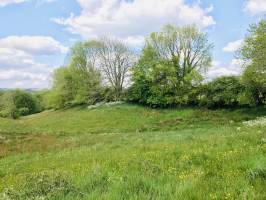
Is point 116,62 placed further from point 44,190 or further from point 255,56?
point 44,190

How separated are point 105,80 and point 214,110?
94.8 ft

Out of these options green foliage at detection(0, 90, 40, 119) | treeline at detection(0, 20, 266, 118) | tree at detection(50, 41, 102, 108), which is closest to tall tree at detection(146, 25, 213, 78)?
treeline at detection(0, 20, 266, 118)

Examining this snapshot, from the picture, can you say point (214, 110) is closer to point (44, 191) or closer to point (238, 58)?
point (238, 58)

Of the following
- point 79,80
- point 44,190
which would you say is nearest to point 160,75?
point 79,80

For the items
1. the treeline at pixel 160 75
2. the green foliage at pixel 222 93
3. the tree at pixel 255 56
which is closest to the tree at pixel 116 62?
the treeline at pixel 160 75

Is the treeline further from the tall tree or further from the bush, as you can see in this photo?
the bush

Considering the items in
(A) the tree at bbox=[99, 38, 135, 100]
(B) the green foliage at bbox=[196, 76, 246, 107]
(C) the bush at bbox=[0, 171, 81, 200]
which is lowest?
(C) the bush at bbox=[0, 171, 81, 200]

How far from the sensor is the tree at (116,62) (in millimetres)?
63906

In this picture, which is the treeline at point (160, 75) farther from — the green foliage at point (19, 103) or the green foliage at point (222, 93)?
the green foliage at point (19, 103)

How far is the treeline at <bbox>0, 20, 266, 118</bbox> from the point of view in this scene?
3762cm

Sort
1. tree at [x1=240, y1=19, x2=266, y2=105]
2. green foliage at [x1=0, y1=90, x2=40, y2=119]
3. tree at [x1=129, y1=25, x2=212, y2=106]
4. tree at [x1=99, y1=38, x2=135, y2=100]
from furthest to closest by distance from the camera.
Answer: green foliage at [x1=0, y1=90, x2=40, y2=119] → tree at [x1=99, y1=38, x2=135, y2=100] → tree at [x1=129, y1=25, x2=212, y2=106] → tree at [x1=240, y1=19, x2=266, y2=105]

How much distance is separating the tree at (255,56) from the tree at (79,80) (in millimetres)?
36110

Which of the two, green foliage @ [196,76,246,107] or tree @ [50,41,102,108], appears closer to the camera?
green foliage @ [196,76,246,107]

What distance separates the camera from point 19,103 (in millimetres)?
95625
